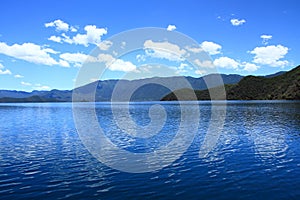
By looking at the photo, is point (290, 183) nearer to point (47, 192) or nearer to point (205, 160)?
point (205, 160)

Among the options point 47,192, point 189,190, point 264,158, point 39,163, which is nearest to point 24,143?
point 39,163

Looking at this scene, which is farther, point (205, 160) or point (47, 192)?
point (205, 160)

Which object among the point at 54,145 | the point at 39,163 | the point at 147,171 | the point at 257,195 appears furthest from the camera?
the point at 54,145

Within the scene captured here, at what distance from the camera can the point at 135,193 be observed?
21.0 meters

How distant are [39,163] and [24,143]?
15.3 m

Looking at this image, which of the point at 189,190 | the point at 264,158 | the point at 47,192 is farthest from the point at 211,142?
the point at 47,192

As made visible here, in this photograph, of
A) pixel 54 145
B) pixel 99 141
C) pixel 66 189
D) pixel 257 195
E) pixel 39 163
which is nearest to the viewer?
pixel 257 195

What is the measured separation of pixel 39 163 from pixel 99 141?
16.3 meters

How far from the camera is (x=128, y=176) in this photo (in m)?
25.5

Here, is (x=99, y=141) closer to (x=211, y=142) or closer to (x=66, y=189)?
(x=211, y=142)

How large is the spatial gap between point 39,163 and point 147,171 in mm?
12565

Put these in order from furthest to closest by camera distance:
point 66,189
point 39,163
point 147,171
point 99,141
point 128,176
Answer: point 99,141 < point 39,163 < point 147,171 < point 128,176 < point 66,189

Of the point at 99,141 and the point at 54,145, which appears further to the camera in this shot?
the point at 99,141

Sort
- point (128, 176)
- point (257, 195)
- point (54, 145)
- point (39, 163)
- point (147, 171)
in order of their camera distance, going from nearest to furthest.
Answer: point (257, 195), point (128, 176), point (147, 171), point (39, 163), point (54, 145)
